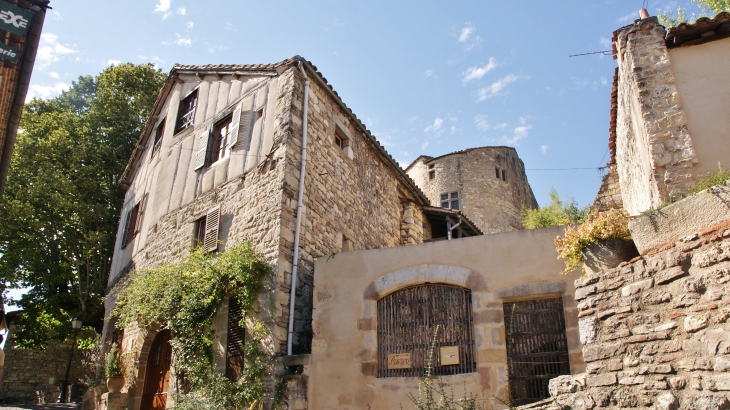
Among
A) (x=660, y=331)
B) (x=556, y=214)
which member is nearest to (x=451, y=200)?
(x=556, y=214)

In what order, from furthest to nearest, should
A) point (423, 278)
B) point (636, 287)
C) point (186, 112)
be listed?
1. point (186, 112)
2. point (423, 278)
3. point (636, 287)

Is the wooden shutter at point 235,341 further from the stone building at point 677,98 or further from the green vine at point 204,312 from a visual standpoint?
the stone building at point 677,98

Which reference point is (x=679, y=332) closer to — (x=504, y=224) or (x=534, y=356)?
(x=534, y=356)

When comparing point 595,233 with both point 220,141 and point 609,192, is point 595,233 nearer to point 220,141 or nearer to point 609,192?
point 609,192

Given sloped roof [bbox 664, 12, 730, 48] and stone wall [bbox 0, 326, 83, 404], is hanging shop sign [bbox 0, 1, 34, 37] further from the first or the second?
stone wall [bbox 0, 326, 83, 404]

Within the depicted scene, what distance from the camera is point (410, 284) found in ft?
24.9

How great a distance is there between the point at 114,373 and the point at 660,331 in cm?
1006

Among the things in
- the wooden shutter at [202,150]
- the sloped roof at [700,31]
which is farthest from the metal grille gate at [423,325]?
the wooden shutter at [202,150]

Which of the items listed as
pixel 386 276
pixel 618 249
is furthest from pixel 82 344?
pixel 618 249

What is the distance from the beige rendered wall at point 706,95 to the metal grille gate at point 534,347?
8.07 ft

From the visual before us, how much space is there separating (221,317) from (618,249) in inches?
242

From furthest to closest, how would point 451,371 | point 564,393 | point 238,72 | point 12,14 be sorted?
point 238,72 → point 451,371 → point 12,14 → point 564,393

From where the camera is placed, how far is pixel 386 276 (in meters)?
7.73

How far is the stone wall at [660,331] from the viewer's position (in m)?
4.27
